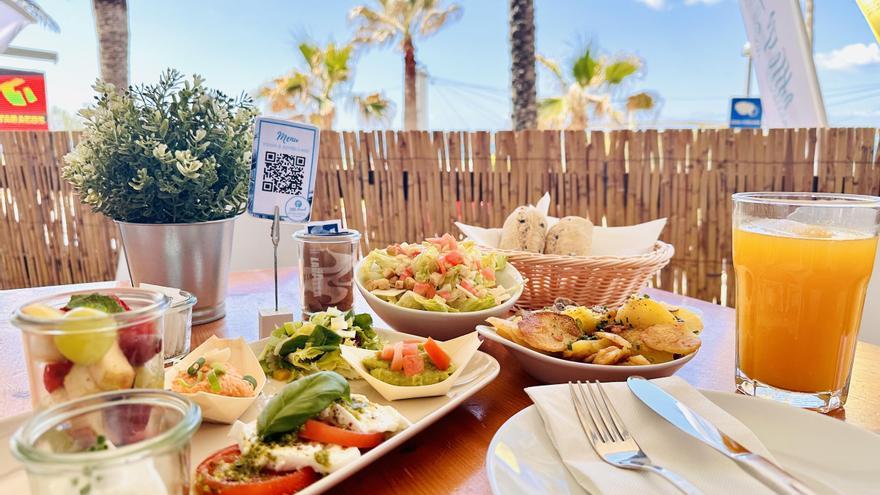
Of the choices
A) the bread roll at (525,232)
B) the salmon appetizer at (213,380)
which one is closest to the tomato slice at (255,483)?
the salmon appetizer at (213,380)

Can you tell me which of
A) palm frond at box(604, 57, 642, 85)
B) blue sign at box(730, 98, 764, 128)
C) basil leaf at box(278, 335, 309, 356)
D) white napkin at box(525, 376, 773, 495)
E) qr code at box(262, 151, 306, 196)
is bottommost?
white napkin at box(525, 376, 773, 495)

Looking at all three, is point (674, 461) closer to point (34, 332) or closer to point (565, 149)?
point (34, 332)

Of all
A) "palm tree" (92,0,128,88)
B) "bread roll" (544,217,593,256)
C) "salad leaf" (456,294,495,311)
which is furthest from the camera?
"palm tree" (92,0,128,88)

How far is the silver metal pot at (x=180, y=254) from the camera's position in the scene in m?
1.43

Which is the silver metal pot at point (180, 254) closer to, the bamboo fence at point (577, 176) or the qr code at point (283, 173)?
the qr code at point (283, 173)

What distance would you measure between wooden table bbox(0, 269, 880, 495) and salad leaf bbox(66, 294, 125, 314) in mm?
382

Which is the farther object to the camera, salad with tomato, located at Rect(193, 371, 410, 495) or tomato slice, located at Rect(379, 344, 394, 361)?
tomato slice, located at Rect(379, 344, 394, 361)

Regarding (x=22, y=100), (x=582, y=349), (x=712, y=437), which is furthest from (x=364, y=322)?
(x=22, y=100)

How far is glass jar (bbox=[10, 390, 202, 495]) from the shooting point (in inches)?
19.7

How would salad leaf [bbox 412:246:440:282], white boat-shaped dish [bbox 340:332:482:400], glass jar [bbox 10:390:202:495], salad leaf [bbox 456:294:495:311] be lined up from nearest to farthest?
glass jar [bbox 10:390:202:495]
white boat-shaped dish [bbox 340:332:482:400]
salad leaf [bbox 456:294:495:311]
salad leaf [bbox 412:246:440:282]

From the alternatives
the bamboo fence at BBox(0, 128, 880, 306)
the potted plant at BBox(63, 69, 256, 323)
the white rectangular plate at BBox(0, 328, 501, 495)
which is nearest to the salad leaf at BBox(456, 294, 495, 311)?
the white rectangular plate at BBox(0, 328, 501, 495)

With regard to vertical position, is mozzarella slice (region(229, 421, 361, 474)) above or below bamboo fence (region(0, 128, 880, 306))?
below

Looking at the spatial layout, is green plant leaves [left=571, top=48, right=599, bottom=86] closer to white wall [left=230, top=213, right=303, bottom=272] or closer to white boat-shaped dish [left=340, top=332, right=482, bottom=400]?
white wall [left=230, top=213, right=303, bottom=272]

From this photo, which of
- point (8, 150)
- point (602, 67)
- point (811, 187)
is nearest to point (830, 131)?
point (811, 187)
